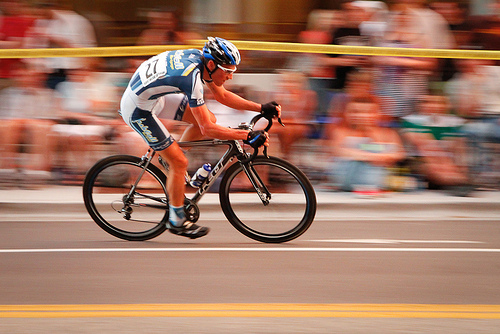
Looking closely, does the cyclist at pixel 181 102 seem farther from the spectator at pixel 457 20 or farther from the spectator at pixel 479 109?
the spectator at pixel 457 20

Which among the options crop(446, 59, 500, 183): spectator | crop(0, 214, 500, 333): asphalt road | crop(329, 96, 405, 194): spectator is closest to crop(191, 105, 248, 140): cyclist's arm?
crop(0, 214, 500, 333): asphalt road

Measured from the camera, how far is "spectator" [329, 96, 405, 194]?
25.7ft

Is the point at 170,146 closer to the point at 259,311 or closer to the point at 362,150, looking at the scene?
the point at 259,311

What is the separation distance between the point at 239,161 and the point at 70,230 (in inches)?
75.1

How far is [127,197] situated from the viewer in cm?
604

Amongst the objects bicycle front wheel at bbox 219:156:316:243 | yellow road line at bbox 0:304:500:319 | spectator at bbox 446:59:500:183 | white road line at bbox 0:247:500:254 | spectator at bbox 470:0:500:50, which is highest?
spectator at bbox 470:0:500:50

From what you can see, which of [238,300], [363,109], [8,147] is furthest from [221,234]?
[8,147]

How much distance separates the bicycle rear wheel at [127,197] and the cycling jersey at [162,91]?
0.39m

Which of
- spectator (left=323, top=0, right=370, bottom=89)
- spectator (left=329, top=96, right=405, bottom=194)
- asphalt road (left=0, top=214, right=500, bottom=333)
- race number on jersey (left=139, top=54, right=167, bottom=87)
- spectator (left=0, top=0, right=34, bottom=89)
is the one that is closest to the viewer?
asphalt road (left=0, top=214, right=500, bottom=333)

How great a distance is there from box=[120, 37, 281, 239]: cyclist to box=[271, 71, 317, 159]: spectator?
2140 millimetres

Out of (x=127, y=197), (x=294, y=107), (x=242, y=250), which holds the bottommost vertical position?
(x=242, y=250)

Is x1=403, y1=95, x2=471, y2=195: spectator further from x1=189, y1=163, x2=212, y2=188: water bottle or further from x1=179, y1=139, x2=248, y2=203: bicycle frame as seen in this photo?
x1=189, y1=163, x2=212, y2=188: water bottle

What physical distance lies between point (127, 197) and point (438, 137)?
150 inches

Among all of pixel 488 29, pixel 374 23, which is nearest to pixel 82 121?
pixel 374 23
